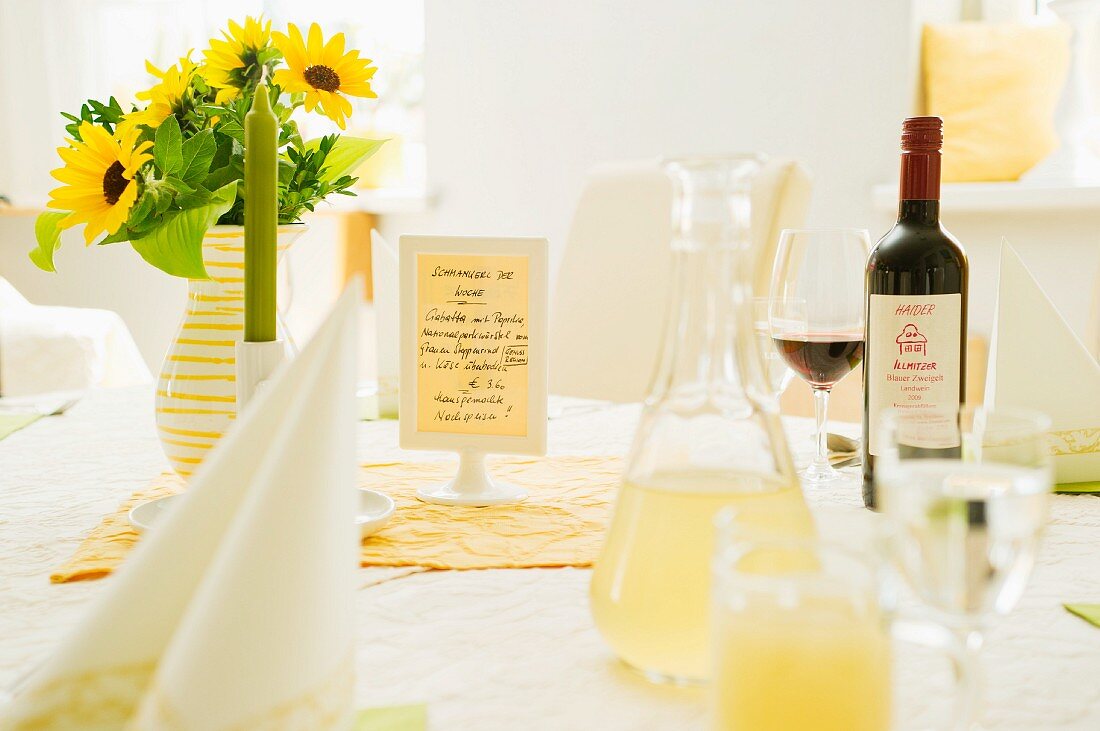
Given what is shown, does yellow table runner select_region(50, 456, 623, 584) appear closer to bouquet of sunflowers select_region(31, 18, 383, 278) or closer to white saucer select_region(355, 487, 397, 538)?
white saucer select_region(355, 487, 397, 538)

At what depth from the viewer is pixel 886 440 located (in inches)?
18.5

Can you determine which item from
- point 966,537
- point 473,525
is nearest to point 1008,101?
point 473,525

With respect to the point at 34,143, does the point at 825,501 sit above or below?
below

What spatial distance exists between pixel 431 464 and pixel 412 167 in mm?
3079

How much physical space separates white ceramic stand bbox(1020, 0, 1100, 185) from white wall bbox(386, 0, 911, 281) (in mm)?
378

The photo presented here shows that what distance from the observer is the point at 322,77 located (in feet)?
2.84

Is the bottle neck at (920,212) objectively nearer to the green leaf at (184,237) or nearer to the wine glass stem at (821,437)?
the wine glass stem at (821,437)

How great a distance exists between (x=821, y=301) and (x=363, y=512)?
18.0 inches

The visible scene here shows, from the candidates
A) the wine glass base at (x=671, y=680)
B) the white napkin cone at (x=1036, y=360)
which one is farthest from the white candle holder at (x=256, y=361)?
the white napkin cone at (x=1036, y=360)

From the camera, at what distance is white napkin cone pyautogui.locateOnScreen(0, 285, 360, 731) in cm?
36

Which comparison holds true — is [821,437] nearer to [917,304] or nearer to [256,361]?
[917,304]

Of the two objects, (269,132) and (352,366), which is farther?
(269,132)

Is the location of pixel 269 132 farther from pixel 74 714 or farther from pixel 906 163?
pixel 906 163

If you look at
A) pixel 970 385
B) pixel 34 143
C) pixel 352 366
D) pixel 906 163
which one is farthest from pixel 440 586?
pixel 34 143
